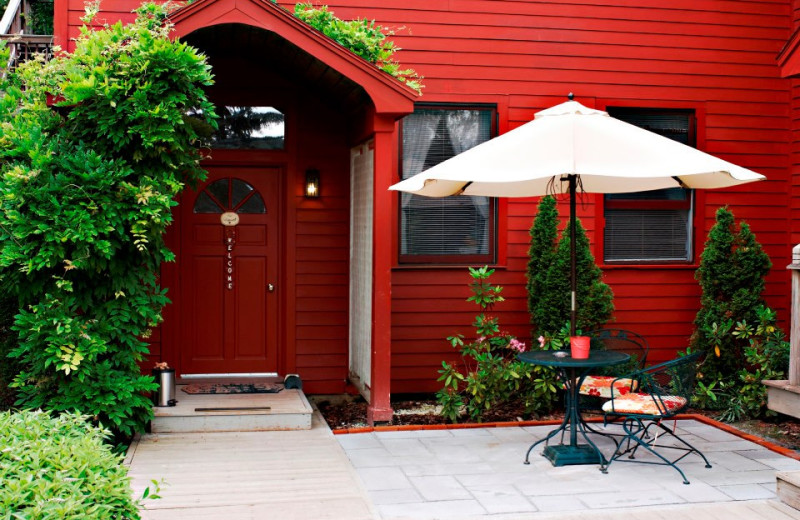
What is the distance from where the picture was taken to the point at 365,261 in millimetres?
7305

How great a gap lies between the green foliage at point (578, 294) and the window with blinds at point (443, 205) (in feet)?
2.63

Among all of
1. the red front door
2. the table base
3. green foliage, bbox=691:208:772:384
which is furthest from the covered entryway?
green foliage, bbox=691:208:772:384

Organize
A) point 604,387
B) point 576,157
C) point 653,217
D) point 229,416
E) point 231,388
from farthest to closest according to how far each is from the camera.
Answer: point 653,217 → point 231,388 → point 229,416 → point 604,387 → point 576,157

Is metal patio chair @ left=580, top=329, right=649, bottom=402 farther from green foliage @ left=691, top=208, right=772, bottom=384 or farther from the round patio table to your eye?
green foliage @ left=691, top=208, right=772, bottom=384

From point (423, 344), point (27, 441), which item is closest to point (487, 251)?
point (423, 344)

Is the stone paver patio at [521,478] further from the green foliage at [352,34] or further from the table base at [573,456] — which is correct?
the green foliage at [352,34]

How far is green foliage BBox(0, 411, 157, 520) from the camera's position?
8.57 ft

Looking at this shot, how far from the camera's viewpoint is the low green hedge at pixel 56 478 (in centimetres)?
261

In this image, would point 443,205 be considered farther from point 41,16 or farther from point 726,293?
point 41,16

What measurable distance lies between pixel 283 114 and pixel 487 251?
2.27 metres

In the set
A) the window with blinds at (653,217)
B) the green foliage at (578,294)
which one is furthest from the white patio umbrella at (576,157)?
the window with blinds at (653,217)

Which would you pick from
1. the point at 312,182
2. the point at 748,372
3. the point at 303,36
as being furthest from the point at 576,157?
the point at 748,372

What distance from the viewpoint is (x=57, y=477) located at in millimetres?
2828

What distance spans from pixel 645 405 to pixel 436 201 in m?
3.10
